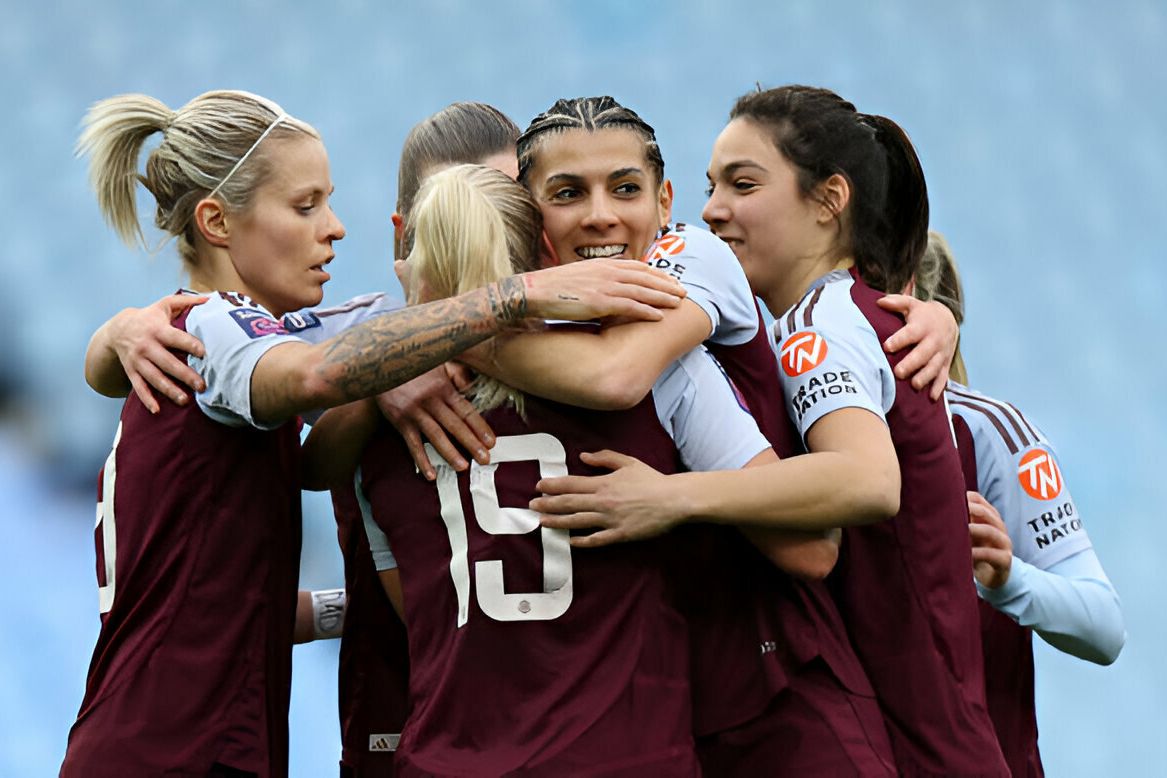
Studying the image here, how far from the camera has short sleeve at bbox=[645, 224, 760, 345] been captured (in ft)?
7.93

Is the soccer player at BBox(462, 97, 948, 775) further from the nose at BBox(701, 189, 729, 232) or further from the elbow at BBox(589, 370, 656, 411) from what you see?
the nose at BBox(701, 189, 729, 232)

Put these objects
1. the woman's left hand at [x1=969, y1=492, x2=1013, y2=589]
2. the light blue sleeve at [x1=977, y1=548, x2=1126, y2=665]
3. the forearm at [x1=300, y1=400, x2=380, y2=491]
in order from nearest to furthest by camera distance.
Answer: the forearm at [x1=300, y1=400, x2=380, y2=491] → the woman's left hand at [x1=969, y1=492, x2=1013, y2=589] → the light blue sleeve at [x1=977, y1=548, x2=1126, y2=665]

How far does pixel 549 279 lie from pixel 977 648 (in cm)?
117

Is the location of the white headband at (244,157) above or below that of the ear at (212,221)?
above

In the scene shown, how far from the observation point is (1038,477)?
3238 millimetres

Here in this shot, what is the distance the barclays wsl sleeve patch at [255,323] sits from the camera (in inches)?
96.3

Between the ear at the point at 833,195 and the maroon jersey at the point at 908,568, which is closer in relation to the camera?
the maroon jersey at the point at 908,568

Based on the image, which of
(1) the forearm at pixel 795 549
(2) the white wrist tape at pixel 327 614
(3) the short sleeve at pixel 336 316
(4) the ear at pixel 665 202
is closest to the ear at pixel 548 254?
(4) the ear at pixel 665 202

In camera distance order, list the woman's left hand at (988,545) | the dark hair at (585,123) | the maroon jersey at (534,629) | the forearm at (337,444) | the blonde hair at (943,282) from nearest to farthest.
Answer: the maroon jersey at (534,629)
the forearm at (337,444)
the dark hair at (585,123)
the woman's left hand at (988,545)
the blonde hair at (943,282)

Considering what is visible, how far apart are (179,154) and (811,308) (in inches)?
51.8

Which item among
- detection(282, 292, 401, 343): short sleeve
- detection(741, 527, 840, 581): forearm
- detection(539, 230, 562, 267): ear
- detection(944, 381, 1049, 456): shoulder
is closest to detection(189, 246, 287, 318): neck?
detection(282, 292, 401, 343): short sleeve

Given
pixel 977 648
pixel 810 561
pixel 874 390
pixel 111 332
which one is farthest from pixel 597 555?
pixel 111 332

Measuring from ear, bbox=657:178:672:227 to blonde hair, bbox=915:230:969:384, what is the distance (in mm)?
982

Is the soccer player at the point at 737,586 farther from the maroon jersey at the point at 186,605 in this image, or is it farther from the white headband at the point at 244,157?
the white headband at the point at 244,157
